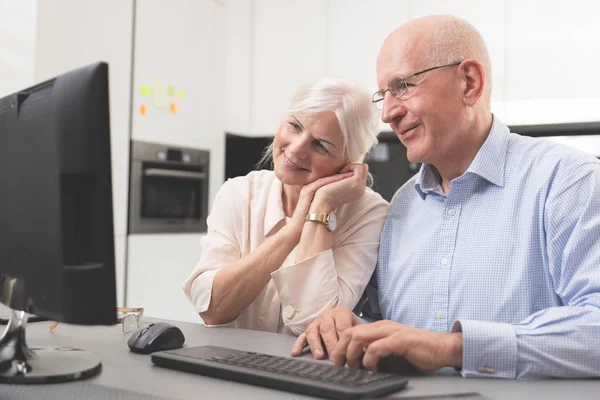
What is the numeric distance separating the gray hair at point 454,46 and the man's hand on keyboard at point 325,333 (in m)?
0.61

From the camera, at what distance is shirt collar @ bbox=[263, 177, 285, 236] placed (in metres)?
1.62

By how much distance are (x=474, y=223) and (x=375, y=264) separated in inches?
11.0

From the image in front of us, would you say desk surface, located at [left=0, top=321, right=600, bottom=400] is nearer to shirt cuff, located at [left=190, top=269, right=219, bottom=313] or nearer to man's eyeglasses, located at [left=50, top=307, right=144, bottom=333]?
man's eyeglasses, located at [left=50, top=307, right=144, bottom=333]

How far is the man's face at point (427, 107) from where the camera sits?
4.63ft

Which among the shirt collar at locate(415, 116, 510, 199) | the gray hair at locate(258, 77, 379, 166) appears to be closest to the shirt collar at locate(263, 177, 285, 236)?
the gray hair at locate(258, 77, 379, 166)

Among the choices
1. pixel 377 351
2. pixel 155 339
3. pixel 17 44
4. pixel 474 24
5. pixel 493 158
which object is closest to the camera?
pixel 377 351

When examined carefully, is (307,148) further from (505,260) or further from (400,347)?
(400,347)

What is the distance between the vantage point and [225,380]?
2.87ft

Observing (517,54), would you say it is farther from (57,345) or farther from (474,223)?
(57,345)

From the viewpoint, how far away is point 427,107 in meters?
1.41

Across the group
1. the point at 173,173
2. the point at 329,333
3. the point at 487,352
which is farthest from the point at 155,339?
the point at 173,173

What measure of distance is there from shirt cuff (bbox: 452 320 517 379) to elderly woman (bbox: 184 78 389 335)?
48 cm

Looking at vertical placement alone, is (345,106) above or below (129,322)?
above

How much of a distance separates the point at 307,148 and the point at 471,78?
440 millimetres
